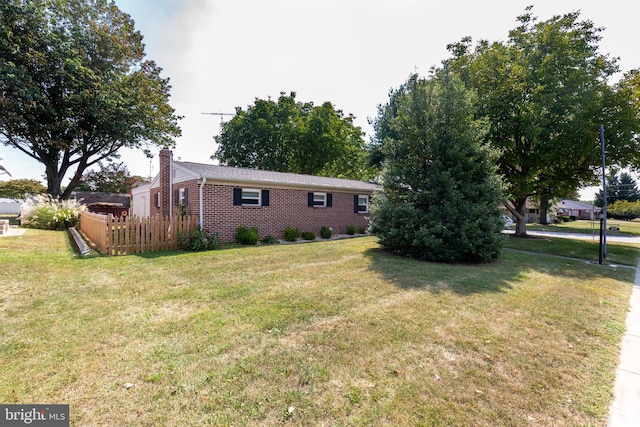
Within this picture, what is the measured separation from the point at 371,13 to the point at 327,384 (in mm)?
9869

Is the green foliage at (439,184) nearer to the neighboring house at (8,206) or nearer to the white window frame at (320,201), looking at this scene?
the white window frame at (320,201)

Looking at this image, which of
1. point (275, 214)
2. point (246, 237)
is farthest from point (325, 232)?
point (246, 237)

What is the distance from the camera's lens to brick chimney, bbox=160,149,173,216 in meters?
13.7

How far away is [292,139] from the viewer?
30172 millimetres

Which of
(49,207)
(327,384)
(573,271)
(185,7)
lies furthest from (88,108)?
(573,271)

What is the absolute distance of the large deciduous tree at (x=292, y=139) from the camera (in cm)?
2970

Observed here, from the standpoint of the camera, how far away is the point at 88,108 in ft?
59.7

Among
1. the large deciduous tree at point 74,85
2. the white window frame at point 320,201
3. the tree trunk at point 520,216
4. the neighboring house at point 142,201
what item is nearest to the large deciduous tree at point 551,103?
the tree trunk at point 520,216

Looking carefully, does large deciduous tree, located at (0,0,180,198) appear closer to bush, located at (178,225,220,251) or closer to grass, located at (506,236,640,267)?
bush, located at (178,225,220,251)

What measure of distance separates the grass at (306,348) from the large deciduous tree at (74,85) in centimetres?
1703

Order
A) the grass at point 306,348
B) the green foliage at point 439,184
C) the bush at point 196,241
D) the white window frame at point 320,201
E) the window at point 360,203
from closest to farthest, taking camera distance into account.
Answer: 1. the grass at point 306,348
2. the green foliage at point 439,184
3. the bush at point 196,241
4. the white window frame at point 320,201
5. the window at point 360,203

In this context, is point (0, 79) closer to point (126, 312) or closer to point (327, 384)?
point (126, 312)

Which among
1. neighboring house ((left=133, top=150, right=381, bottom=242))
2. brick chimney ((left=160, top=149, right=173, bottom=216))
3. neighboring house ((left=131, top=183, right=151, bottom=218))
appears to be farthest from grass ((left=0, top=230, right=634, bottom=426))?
neighboring house ((left=131, top=183, right=151, bottom=218))

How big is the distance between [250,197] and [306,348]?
10192 millimetres
